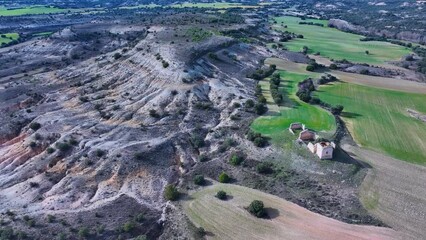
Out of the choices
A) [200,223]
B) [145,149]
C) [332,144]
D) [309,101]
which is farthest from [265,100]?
[200,223]

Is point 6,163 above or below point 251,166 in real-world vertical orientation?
below

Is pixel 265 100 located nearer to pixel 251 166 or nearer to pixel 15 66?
pixel 251 166

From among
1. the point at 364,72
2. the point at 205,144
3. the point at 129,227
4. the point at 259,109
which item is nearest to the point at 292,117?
the point at 259,109

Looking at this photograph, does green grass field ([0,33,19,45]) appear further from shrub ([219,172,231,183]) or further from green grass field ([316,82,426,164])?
shrub ([219,172,231,183])

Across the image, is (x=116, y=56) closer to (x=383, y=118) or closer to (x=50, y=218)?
(x=50, y=218)

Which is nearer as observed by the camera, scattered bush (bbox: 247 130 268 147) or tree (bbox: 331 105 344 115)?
scattered bush (bbox: 247 130 268 147)

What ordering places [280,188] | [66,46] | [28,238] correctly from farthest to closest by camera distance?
[66,46] → [280,188] → [28,238]

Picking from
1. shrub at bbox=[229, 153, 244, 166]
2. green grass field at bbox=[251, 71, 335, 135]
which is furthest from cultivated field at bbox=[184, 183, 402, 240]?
green grass field at bbox=[251, 71, 335, 135]
